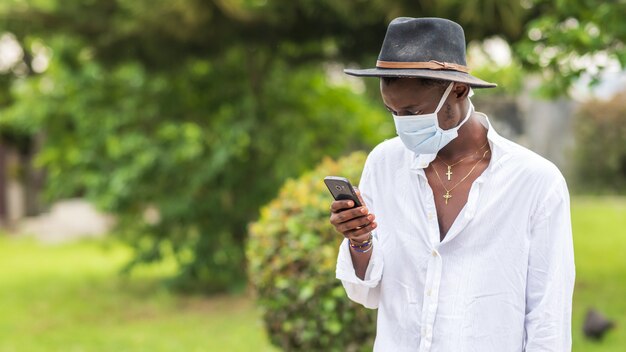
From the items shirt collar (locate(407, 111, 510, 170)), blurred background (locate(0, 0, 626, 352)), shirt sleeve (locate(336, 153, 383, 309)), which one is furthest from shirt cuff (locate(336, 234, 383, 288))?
blurred background (locate(0, 0, 626, 352))

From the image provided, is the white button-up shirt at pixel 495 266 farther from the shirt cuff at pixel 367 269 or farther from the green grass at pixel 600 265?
the green grass at pixel 600 265

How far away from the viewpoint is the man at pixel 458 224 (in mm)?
2613

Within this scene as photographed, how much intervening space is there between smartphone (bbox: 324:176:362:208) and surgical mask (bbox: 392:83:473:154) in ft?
0.73

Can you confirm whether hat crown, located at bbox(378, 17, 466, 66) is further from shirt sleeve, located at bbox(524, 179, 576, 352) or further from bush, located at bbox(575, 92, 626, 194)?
bush, located at bbox(575, 92, 626, 194)

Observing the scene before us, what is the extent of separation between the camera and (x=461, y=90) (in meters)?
2.72

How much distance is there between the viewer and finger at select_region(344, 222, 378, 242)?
2701 millimetres

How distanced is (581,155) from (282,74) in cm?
1037

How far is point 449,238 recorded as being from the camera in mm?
2664

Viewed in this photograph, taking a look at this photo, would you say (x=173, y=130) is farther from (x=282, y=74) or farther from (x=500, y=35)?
(x=500, y=35)

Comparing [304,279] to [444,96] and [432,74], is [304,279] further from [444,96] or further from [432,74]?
[432,74]

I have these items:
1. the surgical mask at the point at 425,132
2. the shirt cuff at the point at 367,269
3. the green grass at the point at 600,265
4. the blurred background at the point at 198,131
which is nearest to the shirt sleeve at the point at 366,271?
the shirt cuff at the point at 367,269

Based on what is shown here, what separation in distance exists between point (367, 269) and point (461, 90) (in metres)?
0.60

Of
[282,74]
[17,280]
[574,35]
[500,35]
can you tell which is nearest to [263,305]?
[574,35]

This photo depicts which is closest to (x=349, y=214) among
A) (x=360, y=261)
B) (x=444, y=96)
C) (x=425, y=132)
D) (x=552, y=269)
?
(x=360, y=261)
